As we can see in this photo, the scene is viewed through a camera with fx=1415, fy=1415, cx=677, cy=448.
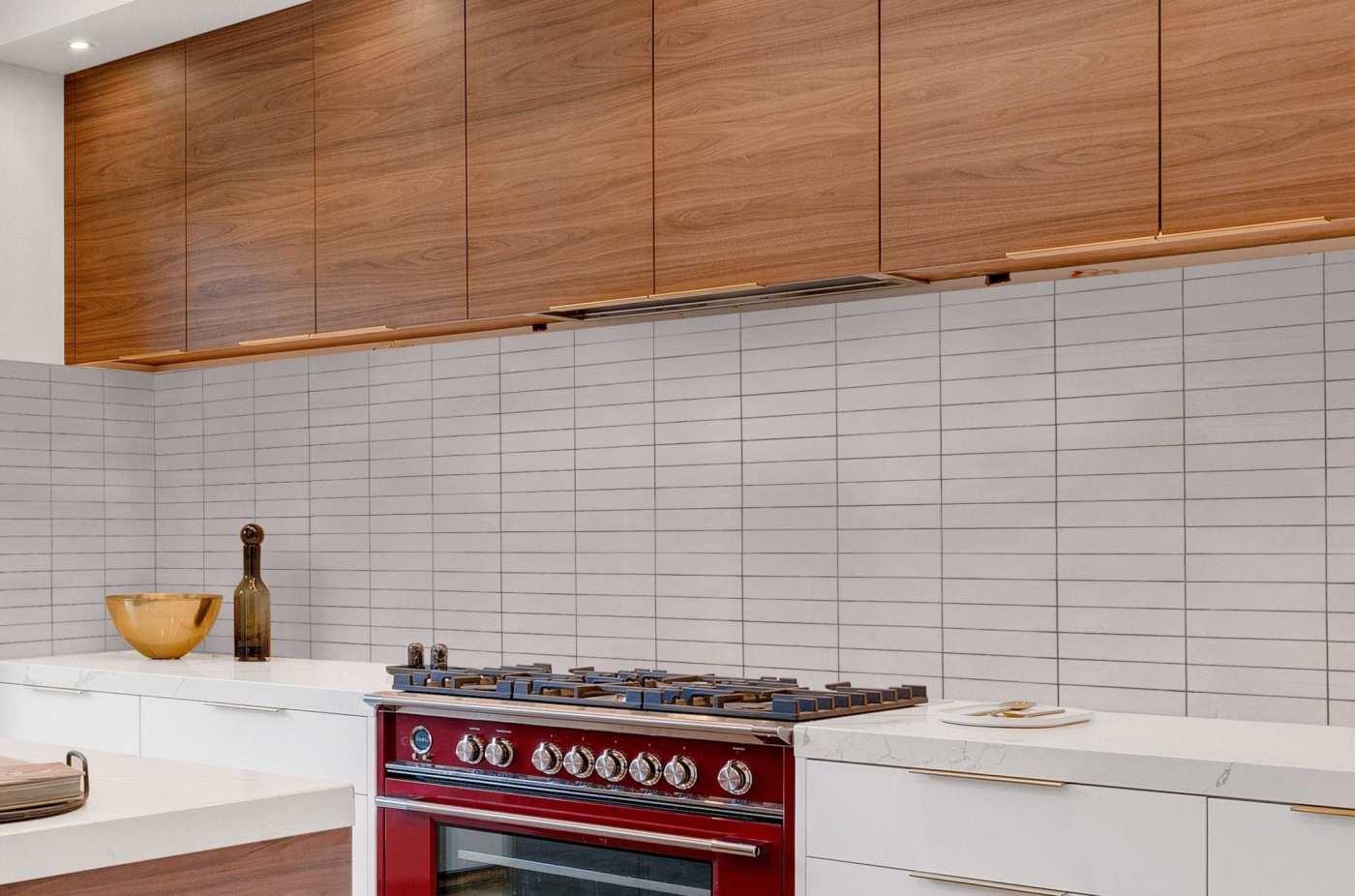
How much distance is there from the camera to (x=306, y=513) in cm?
394

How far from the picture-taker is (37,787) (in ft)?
5.32

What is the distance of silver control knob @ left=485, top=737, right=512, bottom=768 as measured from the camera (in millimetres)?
2717

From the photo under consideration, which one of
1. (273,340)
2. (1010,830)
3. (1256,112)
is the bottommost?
(1010,830)

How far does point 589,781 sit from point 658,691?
8.5 inches

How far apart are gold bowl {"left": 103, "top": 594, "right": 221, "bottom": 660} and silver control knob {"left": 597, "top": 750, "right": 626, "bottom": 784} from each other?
1.71 metres

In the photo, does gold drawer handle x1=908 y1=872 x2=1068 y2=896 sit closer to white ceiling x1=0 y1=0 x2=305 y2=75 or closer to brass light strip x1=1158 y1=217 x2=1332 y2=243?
brass light strip x1=1158 y1=217 x2=1332 y2=243

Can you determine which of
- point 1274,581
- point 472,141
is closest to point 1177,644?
point 1274,581

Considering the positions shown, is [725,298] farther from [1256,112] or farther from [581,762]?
[1256,112]

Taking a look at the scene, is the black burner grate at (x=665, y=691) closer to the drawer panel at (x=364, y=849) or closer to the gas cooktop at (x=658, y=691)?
the gas cooktop at (x=658, y=691)

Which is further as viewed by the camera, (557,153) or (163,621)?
(163,621)

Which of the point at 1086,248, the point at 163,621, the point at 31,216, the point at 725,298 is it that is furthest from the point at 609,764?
the point at 31,216

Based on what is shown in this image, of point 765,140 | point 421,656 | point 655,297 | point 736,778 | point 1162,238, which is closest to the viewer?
point 1162,238

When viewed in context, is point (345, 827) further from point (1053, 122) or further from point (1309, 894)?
point (1053, 122)

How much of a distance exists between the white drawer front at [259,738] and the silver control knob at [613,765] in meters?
0.68
